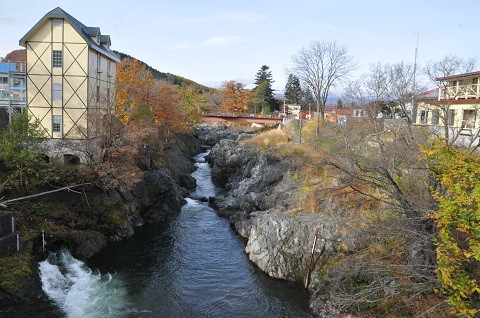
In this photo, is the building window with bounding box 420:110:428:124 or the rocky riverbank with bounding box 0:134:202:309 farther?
the building window with bounding box 420:110:428:124

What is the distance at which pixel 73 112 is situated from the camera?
31.8m

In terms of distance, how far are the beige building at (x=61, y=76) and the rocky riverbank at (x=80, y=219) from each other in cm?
643

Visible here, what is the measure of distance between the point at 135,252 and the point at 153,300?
22.9 feet

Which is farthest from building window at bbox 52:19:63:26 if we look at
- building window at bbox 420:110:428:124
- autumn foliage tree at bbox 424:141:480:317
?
building window at bbox 420:110:428:124

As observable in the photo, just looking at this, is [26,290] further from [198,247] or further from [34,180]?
[198,247]

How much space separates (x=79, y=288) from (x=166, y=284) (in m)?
4.86

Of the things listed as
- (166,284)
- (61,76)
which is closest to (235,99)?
(61,76)

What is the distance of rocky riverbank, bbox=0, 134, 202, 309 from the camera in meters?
18.8

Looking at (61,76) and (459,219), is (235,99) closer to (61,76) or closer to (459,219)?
(61,76)

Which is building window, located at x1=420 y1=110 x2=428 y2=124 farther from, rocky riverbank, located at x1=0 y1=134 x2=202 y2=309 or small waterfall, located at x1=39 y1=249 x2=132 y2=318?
small waterfall, located at x1=39 y1=249 x2=132 y2=318

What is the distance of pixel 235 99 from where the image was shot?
8988 centimetres

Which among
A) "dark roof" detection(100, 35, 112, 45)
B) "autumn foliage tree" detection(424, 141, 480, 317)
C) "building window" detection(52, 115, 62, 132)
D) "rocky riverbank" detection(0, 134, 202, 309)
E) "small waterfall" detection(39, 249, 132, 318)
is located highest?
"dark roof" detection(100, 35, 112, 45)

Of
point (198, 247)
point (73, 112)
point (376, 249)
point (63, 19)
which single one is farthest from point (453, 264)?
point (63, 19)

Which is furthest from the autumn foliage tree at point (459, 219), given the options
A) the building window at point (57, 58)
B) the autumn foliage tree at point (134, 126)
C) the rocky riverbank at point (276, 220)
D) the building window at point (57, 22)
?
the building window at point (57, 22)
